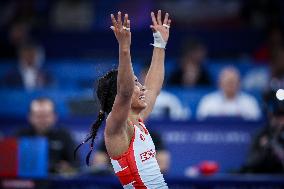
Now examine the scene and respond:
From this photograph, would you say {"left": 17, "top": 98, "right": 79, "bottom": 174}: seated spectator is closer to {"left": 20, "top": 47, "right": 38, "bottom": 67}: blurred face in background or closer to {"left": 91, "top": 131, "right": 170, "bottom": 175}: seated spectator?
{"left": 91, "top": 131, "right": 170, "bottom": 175}: seated spectator

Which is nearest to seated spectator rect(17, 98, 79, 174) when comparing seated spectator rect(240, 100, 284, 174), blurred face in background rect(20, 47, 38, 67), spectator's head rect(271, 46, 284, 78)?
seated spectator rect(240, 100, 284, 174)

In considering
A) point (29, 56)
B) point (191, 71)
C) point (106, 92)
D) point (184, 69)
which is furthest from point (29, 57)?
point (106, 92)

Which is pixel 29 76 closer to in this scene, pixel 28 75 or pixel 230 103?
pixel 28 75

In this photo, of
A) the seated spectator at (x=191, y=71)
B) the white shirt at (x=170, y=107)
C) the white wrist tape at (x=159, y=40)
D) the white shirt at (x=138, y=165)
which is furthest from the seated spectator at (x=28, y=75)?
the white shirt at (x=138, y=165)

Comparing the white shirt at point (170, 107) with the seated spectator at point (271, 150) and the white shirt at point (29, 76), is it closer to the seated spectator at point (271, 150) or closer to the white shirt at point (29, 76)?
the seated spectator at point (271, 150)

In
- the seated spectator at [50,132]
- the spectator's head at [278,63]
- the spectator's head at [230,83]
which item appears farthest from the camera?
the spectator's head at [278,63]

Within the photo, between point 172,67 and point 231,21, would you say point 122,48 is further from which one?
point 231,21

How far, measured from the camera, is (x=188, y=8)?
15.6 meters

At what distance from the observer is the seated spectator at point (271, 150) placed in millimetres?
8688

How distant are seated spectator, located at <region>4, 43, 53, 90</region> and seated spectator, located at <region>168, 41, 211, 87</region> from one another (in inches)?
76.9

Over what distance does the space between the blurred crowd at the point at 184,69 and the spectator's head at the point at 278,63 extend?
2 cm

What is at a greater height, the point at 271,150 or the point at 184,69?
the point at 184,69

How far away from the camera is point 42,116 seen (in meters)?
9.75

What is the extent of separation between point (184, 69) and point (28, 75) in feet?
7.76
